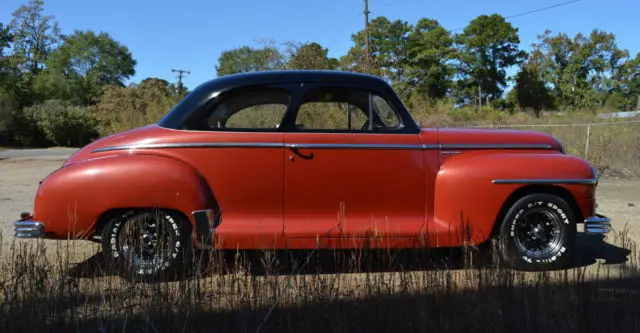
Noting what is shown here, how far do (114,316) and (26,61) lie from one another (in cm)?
7297

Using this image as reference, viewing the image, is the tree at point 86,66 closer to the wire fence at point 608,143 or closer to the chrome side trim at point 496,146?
the wire fence at point 608,143

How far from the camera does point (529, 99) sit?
176 feet

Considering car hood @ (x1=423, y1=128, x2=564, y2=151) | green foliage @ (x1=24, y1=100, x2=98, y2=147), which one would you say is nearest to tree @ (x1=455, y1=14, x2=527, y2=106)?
green foliage @ (x1=24, y1=100, x2=98, y2=147)

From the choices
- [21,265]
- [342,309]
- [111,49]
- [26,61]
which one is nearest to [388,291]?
[342,309]

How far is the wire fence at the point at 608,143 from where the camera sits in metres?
13.4

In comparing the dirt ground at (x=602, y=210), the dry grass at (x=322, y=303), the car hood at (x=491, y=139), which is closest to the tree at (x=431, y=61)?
the dirt ground at (x=602, y=210)

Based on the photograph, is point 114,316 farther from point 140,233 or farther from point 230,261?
point 230,261

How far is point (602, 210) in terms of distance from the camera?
313 inches

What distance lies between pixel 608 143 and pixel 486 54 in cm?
4330

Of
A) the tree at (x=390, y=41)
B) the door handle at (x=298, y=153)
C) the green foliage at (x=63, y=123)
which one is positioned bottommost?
the door handle at (x=298, y=153)

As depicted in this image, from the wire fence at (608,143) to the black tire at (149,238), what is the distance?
486 inches

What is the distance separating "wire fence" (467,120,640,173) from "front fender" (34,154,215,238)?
1238 centimetres

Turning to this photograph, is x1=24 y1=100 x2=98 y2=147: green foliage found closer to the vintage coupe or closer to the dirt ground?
the dirt ground

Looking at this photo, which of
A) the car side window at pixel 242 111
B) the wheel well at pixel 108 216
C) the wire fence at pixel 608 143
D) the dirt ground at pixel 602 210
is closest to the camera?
the wheel well at pixel 108 216
